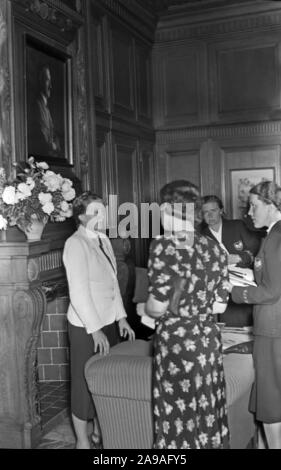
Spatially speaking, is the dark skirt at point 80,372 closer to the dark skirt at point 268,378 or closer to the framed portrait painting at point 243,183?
the dark skirt at point 268,378

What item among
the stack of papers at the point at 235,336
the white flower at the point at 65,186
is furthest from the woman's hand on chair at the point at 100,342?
the white flower at the point at 65,186

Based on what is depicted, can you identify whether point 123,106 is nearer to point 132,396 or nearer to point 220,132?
point 220,132

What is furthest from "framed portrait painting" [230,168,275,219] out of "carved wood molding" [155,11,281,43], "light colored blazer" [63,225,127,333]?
"light colored blazer" [63,225,127,333]

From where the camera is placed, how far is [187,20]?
5.97m

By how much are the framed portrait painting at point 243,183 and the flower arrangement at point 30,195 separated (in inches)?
110

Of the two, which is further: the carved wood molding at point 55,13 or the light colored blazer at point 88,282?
the carved wood molding at point 55,13

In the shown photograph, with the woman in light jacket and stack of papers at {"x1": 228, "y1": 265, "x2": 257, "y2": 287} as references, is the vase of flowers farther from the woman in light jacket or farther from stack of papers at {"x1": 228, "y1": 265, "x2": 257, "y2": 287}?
stack of papers at {"x1": 228, "y1": 265, "x2": 257, "y2": 287}

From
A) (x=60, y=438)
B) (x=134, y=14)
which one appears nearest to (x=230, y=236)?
(x=60, y=438)

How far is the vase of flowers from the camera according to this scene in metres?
3.28

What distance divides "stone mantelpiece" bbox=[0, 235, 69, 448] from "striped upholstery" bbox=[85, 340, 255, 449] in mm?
580

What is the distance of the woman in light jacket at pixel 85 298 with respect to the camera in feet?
9.96

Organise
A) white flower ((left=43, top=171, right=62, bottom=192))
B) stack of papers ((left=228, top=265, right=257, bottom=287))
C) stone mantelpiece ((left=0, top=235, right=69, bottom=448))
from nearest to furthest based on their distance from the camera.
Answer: stack of papers ((left=228, top=265, right=257, bottom=287)), stone mantelpiece ((left=0, top=235, right=69, bottom=448)), white flower ((left=43, top=171, right=62, bottom=192))

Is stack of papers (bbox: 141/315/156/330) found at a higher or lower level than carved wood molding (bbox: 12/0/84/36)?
lower

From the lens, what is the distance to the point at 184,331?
2.34 metres
